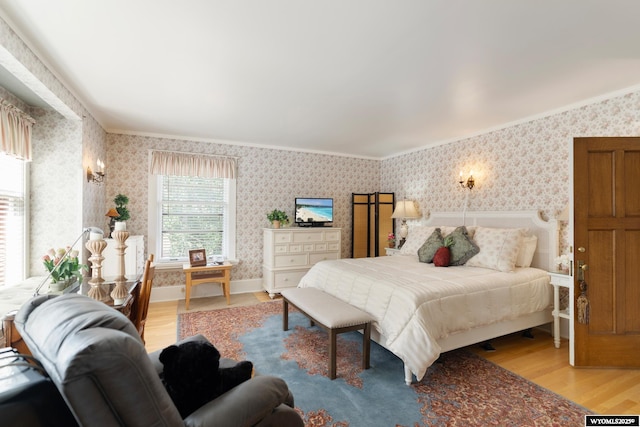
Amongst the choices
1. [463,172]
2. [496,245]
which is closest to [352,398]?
[496,245]

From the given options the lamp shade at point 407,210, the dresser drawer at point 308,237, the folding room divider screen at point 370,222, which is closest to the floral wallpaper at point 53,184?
the dresser drawer at point 308,237

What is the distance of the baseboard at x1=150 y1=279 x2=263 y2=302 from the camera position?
14.6 ft

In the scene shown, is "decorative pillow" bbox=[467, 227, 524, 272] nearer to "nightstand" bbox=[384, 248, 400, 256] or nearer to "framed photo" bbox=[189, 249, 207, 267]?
"nightstand" bbox=[384, 248, 400, 256]

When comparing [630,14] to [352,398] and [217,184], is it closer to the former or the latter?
[352,398]

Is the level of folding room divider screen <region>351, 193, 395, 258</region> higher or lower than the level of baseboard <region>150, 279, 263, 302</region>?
higher

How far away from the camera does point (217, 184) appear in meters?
4.86

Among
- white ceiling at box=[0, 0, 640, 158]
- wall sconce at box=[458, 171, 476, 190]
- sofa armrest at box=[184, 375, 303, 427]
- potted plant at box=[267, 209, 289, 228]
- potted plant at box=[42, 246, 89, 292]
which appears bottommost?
sofa armrest at box=[184, 375, 303, 427]

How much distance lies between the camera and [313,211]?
5.32 m

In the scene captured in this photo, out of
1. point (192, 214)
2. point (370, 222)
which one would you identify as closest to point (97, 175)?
point (192, 214)

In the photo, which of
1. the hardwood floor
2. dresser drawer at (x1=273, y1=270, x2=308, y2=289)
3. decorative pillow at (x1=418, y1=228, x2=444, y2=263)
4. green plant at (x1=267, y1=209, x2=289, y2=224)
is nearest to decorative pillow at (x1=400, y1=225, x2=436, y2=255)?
decorative pillow at (x1=418, y1=228, x2=444, y2=263)

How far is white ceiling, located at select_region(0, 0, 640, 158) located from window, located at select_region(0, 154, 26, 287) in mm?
923

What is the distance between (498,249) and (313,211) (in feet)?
9.54

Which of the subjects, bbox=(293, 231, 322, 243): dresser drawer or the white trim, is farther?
bbox=(293, 231, 322, 243): dresser drawer

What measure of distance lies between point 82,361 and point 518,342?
3.67 m
